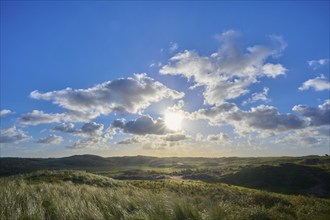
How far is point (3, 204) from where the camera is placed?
10805mm

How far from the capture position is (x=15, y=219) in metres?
9.10

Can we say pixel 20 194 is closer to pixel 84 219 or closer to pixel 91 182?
pixel 84 219

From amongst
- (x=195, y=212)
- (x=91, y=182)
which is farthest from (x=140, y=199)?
(x=91, y=182)

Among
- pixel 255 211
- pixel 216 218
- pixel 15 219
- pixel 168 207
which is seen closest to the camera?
pixel 15 219

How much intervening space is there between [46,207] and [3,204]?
132 cm

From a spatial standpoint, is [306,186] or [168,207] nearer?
[168,207]

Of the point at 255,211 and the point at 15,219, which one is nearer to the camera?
the point at 15,219

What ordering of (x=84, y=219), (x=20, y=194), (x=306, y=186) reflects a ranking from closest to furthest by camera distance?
(x=84, y=219), (x=20, y=194), (x=306, y=186)

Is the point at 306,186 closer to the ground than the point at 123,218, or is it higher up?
closer to the ground

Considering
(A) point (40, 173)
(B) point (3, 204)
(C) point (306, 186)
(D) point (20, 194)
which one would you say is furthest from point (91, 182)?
(C) point (306, 186)

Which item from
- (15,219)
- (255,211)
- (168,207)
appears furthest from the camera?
(255,211)

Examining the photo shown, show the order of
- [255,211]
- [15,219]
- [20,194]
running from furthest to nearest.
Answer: [255,211]
[20,194]
[15,219]

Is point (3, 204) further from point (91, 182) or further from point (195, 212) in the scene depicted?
point (91, 182)

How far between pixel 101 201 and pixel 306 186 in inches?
2818
